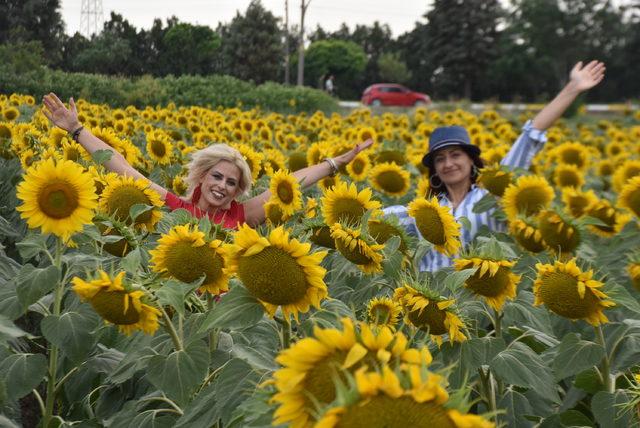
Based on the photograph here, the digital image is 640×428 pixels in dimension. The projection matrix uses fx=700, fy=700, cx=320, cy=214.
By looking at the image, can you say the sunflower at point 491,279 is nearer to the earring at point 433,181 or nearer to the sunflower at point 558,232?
the sunflower at point 558,232

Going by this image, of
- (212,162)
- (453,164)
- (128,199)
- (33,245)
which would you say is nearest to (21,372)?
(33,245)

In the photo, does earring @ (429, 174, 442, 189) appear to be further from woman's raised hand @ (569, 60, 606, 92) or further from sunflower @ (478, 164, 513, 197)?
woman's raised hand @ (569, 60, 606, 92)

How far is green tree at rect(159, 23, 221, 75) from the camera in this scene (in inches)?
445

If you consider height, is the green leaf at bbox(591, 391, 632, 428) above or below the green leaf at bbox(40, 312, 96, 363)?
below

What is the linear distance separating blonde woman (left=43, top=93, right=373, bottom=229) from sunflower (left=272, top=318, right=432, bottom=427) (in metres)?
2.54

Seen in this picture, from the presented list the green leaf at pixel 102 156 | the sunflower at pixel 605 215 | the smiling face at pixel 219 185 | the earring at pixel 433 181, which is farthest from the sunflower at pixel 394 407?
the earring at pixel 433 181

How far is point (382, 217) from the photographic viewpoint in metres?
2.37

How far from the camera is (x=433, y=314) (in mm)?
1638

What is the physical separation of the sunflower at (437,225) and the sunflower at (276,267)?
1.08m

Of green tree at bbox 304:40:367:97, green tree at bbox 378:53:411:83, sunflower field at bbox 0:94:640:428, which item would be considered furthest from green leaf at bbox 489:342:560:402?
green tree at bbox 378:53:411:83

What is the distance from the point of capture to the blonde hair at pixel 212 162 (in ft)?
11.9

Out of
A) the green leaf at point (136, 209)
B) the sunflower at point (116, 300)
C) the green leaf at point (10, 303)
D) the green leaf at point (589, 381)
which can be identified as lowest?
the green leaf at point (589, 381)

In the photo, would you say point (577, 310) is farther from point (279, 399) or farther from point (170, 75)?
point (170, 75)

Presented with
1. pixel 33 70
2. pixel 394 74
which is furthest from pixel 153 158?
pixel 394 74
